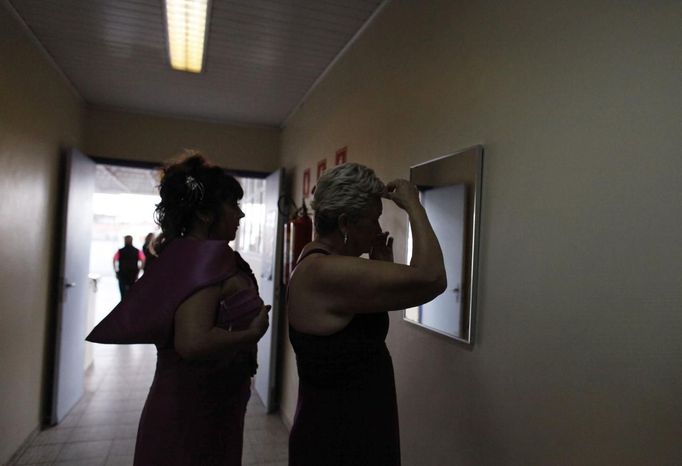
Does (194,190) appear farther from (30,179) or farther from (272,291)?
(272,291)

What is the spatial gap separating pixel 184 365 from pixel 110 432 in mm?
2741

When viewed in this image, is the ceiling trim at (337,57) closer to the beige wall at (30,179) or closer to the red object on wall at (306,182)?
the red object on wall at (306,182)

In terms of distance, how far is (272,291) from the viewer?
4.09 metres

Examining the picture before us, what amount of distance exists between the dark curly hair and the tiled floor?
2276mm

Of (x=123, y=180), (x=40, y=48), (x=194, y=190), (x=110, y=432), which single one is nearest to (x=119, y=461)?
(x=110, y=432)

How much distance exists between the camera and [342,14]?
8.05ft

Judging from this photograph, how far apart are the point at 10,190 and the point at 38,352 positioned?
138 centimetres

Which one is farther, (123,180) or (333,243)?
(123,180)

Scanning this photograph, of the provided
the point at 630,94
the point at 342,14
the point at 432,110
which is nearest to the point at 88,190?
the point at 342,14

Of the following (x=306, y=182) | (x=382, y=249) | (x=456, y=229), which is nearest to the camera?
(x=382, y=249)

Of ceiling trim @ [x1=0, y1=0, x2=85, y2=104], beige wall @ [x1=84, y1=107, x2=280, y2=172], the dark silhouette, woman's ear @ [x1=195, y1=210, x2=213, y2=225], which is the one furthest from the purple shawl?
the dark silhouette

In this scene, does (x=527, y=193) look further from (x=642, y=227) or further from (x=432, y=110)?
(x=432, y=110)

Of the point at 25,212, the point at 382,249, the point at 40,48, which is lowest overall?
the point at 382,249

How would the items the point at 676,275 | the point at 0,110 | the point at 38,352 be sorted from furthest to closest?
the point at 38,352 < the point at 0,110 < the point at 676,275
